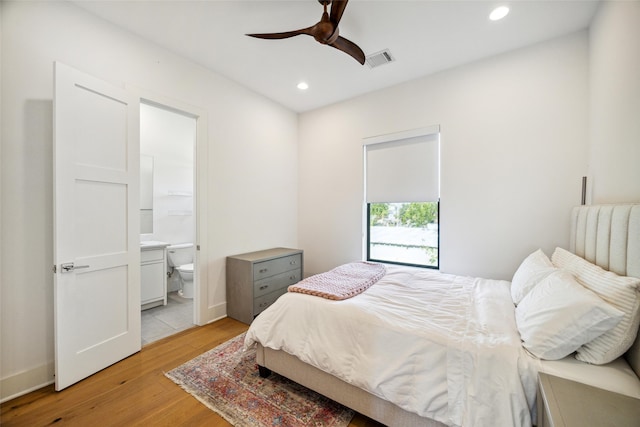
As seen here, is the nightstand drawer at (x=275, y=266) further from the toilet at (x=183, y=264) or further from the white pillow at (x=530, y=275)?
the white pillow at (x=530, y=275)

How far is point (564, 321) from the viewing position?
3.79 feet

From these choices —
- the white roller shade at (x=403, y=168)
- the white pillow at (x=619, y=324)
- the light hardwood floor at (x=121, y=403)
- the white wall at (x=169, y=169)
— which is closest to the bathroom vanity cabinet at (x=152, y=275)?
the white wall at (x=169, y=169)

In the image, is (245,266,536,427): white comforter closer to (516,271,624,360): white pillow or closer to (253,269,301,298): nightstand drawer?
(516,271,624,360): white pillow

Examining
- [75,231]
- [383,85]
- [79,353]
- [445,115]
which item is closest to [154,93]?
[75,231]

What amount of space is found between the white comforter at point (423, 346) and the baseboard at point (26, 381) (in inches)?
60.6

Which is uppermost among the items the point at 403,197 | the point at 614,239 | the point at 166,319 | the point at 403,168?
the point at 403,168

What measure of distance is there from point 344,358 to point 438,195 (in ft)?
7.44

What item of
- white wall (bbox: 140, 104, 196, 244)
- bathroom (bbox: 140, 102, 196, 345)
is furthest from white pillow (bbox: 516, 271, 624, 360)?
white wall (bbox: 140, 104, 196, 244)

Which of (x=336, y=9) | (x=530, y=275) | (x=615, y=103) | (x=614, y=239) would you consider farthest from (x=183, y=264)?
(x=615, y=103)

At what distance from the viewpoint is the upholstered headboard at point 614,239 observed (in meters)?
1.20

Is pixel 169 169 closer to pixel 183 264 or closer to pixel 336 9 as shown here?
pixel 183 264

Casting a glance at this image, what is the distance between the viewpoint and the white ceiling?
6.65 ft

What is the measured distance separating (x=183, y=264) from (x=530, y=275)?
440 cm

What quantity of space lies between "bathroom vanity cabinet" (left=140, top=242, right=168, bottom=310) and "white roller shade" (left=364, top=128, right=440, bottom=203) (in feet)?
10.00
